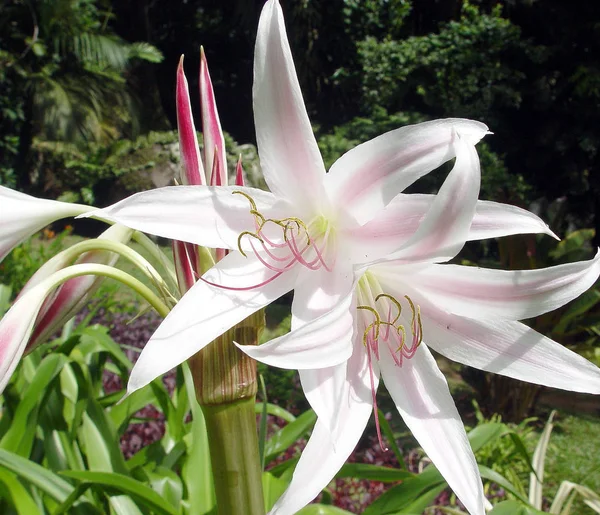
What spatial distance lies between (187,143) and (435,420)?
1.38 feet

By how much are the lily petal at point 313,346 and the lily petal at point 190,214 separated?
0.49ft

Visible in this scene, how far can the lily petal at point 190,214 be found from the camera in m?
0.61

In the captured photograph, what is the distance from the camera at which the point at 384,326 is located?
0.76 m

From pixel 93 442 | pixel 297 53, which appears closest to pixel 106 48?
pixel 297 53

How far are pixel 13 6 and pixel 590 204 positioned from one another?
9.67 metres

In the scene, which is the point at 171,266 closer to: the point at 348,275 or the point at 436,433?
the point at 348,275

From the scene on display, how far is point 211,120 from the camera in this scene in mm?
712

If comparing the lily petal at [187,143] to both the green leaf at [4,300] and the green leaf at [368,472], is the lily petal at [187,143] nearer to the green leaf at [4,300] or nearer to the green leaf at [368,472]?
the green leaf at [368,472]

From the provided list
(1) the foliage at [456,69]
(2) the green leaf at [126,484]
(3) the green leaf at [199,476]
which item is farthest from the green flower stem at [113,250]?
(1) the foliage at [456,69]

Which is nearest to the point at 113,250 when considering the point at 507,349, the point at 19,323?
the point at 19,323

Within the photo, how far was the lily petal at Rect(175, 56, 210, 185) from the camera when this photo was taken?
658mm

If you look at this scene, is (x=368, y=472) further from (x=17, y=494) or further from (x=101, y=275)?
(x=101, y=275)

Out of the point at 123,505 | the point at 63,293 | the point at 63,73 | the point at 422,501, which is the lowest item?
the point at 422,501

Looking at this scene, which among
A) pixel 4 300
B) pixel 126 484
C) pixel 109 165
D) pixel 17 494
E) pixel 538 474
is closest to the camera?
pixel 126 484
